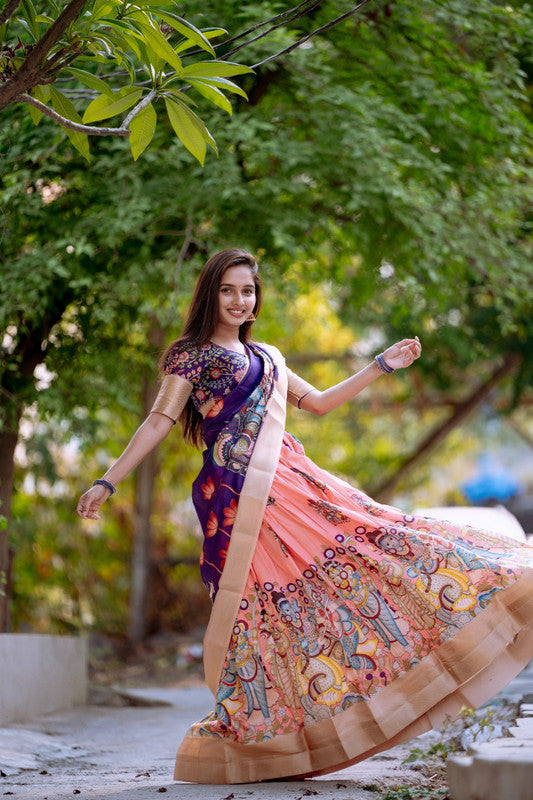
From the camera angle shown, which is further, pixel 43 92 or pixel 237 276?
pixel 237 276

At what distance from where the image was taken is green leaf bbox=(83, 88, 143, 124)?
2.77 metres

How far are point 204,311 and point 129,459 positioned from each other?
0.66m

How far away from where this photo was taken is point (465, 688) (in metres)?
3.04

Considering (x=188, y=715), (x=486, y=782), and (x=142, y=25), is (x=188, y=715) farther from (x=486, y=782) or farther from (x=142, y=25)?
(x=142, y=25)

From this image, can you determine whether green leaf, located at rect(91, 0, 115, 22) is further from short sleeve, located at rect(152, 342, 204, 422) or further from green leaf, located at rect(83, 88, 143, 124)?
short sleeve, located at rect(152, 342, 204, 422)

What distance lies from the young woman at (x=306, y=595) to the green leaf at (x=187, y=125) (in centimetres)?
71

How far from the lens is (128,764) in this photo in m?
3.96

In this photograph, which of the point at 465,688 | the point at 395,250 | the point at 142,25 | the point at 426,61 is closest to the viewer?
the point at 142,25

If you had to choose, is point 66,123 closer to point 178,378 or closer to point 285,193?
point 178,378

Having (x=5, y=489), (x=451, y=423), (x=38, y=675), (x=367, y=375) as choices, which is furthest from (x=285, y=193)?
(x=451, y=423)

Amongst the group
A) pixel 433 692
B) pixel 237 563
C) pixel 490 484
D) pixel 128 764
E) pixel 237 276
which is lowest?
pixel 490 484

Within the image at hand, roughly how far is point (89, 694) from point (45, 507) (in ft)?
14.2

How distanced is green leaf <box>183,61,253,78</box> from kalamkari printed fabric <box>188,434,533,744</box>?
1422 mm

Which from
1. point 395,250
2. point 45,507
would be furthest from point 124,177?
point 45,507
